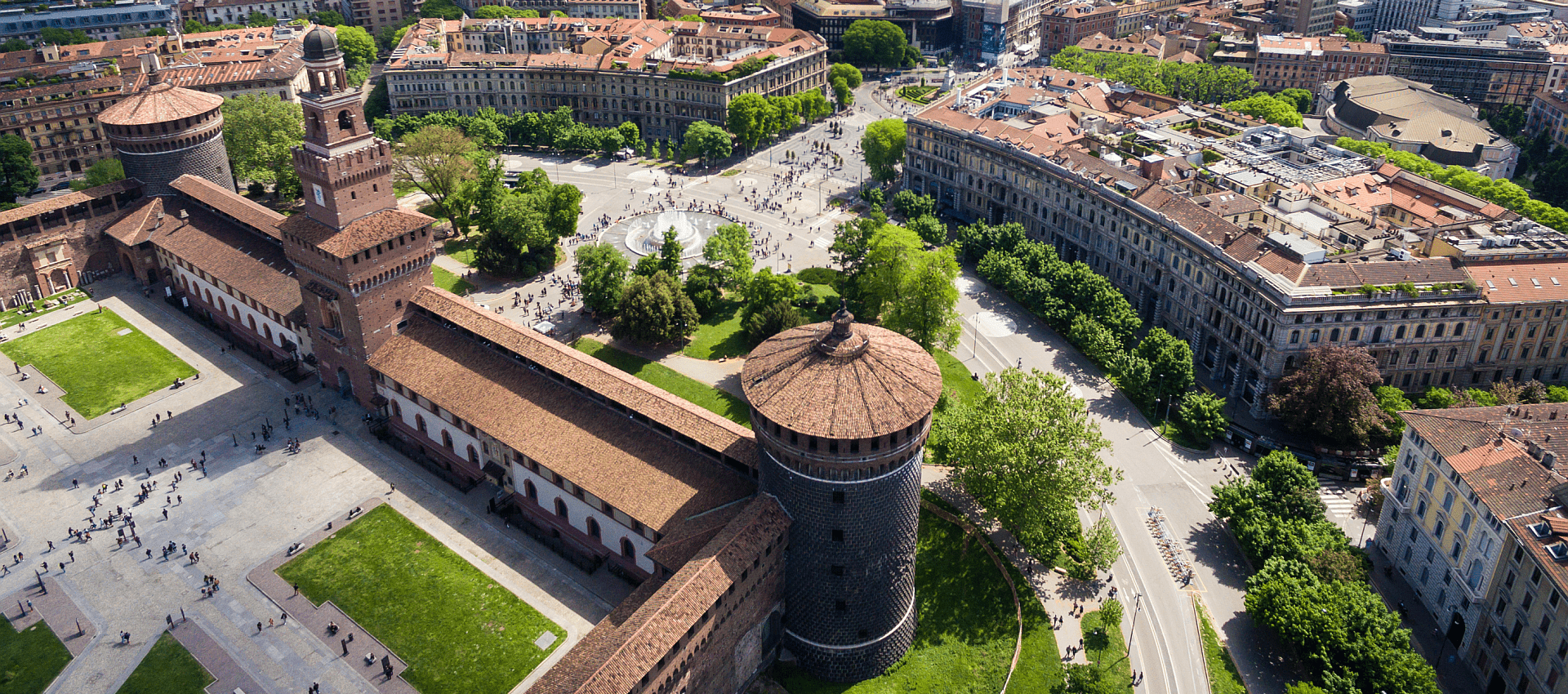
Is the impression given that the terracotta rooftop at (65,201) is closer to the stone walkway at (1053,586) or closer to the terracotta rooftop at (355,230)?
the terracotta rooftop at (355,230)

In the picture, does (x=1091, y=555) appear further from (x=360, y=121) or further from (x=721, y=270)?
(x=360, y=121)

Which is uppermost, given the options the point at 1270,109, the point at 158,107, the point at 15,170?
the point at 158,107

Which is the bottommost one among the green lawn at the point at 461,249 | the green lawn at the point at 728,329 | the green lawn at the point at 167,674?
the green lawn at the point at 167,674

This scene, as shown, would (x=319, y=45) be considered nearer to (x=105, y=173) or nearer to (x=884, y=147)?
(x=105, y=173)

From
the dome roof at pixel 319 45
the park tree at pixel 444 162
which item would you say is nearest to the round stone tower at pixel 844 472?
the dome roof at pixel 319 45

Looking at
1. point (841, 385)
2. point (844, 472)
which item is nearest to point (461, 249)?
point (841, 385)
